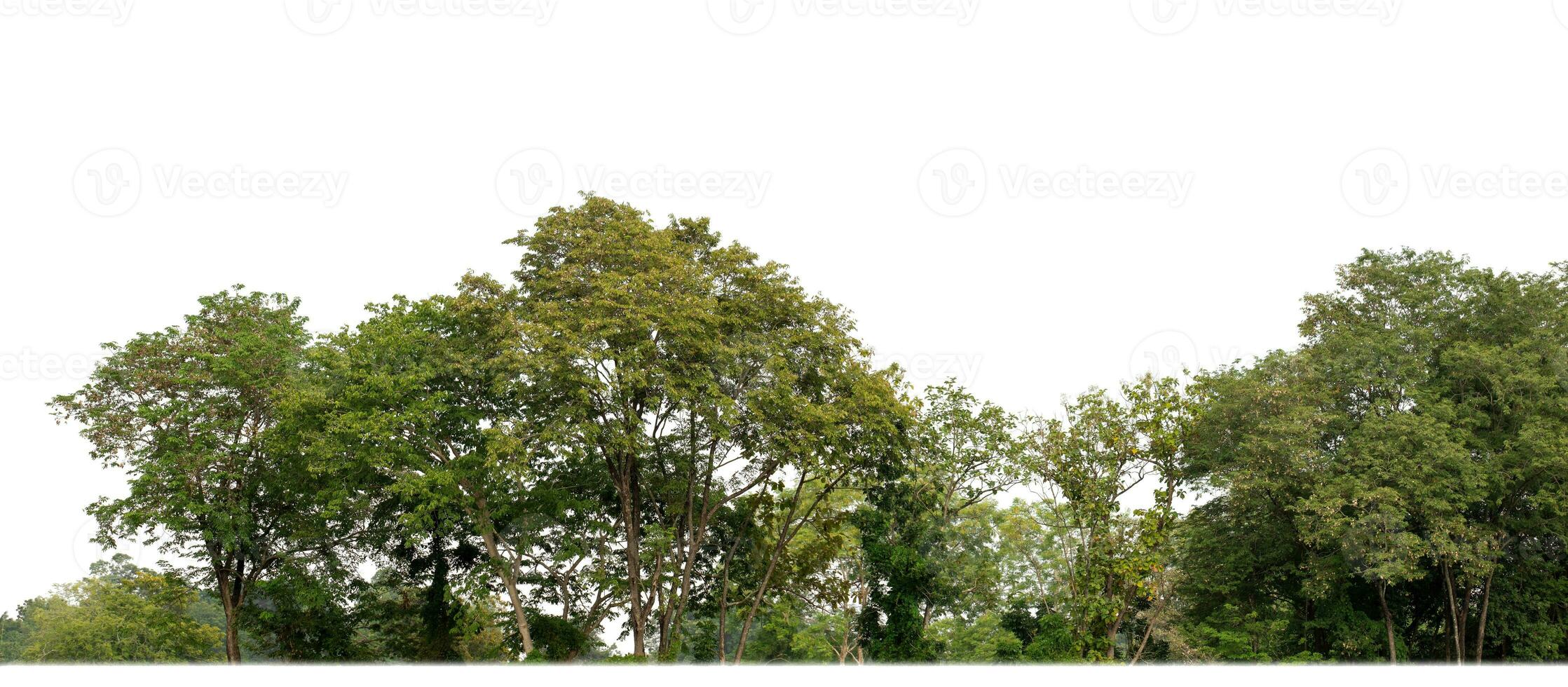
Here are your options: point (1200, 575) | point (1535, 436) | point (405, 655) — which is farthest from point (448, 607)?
point (1535, 436)

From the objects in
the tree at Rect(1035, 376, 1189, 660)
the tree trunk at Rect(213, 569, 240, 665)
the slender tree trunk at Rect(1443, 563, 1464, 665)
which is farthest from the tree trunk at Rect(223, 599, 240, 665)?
the slender tree trunk at Rect(1443, 563, 1464, 665)

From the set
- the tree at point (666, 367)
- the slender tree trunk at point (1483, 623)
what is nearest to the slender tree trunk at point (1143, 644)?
the slender tree trunk at point (1483, 623)

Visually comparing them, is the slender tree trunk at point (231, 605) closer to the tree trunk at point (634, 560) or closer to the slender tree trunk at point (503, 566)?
the slender tree trunk at point (503, 566)

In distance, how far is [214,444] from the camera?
91.1ft

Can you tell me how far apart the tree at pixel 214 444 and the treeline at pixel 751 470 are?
4.0 inches

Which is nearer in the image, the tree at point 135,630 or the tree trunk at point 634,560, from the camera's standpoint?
the tree trunk at point 634,560

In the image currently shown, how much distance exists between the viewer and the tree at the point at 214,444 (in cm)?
2719

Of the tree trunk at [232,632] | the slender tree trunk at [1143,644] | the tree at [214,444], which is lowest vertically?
the slender tree trunk at [1143,644]

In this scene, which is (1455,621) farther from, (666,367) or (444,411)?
(444,411)

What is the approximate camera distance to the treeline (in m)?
24.6

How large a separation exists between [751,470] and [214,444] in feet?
46.8

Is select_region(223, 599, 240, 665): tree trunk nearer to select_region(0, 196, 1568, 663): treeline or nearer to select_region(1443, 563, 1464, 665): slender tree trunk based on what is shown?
select_region(0, 196, 1568, 663): treeline

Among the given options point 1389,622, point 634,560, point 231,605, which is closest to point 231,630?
point 231,605

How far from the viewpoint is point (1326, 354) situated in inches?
1096
